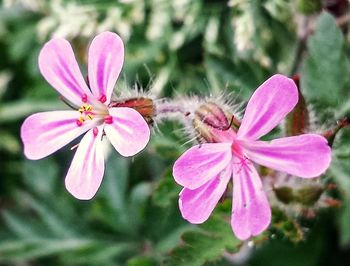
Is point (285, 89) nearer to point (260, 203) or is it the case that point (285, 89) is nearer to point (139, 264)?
point (260, 203)

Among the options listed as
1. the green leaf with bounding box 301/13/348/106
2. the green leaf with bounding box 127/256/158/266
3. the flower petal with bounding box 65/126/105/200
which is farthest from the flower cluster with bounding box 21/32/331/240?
the green leaf with bounding box 127/256/158/266

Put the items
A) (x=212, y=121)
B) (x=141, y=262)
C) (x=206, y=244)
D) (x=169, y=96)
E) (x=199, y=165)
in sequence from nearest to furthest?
(x=199, y=165) → (x=212, y=121) → (x=206, y=244) → (x=141, y=262) → (x=169, y=96)

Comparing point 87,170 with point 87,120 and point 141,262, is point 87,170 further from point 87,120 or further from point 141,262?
point 141,262

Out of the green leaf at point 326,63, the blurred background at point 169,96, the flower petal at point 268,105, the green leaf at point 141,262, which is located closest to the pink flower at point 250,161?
the flower petal at point 268,105

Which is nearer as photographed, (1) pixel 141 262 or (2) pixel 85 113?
(2) pixel 85 113

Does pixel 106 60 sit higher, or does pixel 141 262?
pixel 106 60

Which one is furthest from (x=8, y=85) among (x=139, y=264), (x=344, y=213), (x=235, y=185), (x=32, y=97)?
(x=235, y=185)

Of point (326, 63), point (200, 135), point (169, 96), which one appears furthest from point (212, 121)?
point (169, 96)

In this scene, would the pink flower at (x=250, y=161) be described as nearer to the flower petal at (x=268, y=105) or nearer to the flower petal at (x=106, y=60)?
the flower petal at (x=268, y=105)
